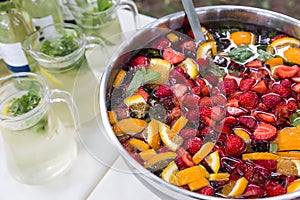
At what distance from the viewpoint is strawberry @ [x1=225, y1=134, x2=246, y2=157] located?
0.84 meters

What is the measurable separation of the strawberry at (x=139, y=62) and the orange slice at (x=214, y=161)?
256mm

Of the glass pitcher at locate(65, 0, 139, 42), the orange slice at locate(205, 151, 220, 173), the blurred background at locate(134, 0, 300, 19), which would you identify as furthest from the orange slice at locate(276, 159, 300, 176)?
the blurred background at locate(134, 0, 300, 19)

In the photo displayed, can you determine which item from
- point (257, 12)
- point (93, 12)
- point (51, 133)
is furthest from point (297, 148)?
point (93, 12)

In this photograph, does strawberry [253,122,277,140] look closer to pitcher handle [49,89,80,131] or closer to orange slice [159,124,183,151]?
orange slice [159,124,183,151]

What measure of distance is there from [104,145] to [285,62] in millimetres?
414

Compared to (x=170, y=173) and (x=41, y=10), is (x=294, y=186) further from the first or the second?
(x=41, y=10)

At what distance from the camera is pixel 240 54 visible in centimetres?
101

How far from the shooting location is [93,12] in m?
1.11

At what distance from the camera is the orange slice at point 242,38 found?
3.43ft

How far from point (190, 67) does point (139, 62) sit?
0.36ft

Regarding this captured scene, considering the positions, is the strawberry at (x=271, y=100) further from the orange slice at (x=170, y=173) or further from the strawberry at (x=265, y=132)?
the orange slice at (x=170, y=173)

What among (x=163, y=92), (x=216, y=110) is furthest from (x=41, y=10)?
(x=216, y=110)

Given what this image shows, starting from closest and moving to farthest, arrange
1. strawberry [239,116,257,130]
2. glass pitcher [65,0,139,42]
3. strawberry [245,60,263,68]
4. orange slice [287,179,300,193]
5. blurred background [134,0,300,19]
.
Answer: orange slice [287,179,300,193] → strawberry [239,116,257,130] → strawberry [245,60,263,68] → glass pitcher [65,0,139,42] → blurred background [134,0,300,19]

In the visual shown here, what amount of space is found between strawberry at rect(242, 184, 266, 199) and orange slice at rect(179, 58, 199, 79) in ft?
0.86
